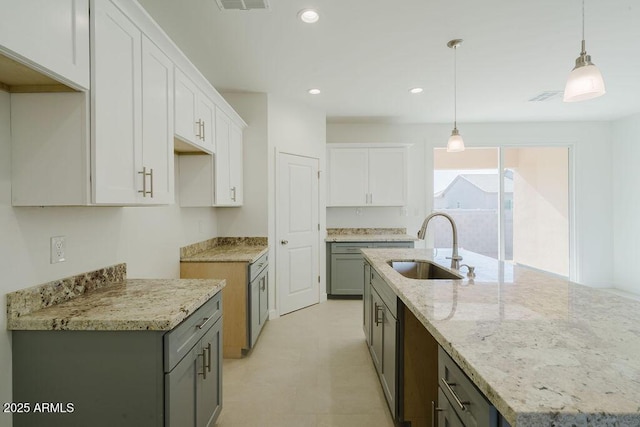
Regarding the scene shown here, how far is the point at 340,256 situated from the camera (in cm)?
460

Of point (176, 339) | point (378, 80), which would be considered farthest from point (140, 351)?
point (378, 80)

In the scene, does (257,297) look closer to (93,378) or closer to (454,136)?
(93,378)

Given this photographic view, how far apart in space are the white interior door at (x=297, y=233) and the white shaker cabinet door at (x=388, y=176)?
40.9 inches

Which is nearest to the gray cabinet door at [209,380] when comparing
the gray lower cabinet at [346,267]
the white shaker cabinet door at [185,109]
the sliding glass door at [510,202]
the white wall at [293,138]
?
the white shaker cabinet door at [185,109]

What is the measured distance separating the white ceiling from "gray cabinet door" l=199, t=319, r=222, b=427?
7.24 feet

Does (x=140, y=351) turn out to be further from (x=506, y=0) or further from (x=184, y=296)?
(x=506, y=0)

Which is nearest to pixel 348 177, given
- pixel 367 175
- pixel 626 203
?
pixel 367 175

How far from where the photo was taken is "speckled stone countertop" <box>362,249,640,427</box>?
66 centimetres

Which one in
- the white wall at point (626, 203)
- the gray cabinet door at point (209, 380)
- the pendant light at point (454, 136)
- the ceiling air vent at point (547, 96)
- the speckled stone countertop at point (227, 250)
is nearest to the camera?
the gray cabinet door at point (209, 380)

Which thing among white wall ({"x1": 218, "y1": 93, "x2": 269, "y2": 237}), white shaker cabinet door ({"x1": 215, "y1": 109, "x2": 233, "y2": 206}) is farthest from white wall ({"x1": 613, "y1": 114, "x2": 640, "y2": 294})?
white shaker cabinet door ({"x1": 215, "y1": 109, "x2": 233, "y2": 206})

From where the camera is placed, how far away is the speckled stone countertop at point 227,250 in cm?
283

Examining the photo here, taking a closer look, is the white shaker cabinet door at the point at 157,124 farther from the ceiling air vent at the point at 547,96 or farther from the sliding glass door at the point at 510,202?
the sliding glass door at the point at 510,202

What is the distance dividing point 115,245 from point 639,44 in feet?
14.7

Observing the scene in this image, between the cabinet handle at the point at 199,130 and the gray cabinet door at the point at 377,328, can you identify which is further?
the cabinet handle at the point at 199,130
